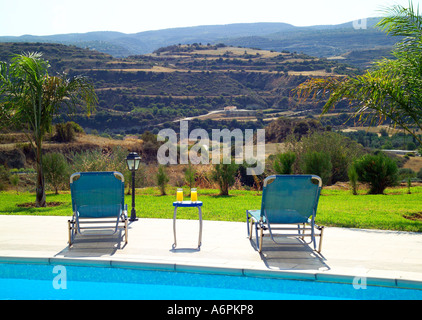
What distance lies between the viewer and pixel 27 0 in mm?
19391

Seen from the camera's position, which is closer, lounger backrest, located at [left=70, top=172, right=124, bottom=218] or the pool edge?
the pool edge

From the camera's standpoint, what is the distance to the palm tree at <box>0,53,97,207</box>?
9.07 meters

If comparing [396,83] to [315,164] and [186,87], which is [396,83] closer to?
[315,164]

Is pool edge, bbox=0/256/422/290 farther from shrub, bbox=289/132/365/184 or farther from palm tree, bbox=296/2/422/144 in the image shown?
shrub, bbox=289/132/365/184

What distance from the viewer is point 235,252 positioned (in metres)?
5.21

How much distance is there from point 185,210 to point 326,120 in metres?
33.3

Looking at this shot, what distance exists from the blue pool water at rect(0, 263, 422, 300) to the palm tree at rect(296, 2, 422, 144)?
3.91m

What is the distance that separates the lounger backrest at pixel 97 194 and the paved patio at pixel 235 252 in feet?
1.39

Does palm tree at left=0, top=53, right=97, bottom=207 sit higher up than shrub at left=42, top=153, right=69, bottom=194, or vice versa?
palm tree at left=0, top=53, right=97, bottom=207

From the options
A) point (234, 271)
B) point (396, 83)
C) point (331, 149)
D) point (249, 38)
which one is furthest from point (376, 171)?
point (249, 38)

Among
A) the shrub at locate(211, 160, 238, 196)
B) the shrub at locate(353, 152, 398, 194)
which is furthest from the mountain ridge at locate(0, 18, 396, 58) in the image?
the shrub at locate(211, 160, 238, 196)

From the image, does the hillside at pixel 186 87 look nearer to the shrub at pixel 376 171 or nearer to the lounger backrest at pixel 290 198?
the shrub at pixel 376 171

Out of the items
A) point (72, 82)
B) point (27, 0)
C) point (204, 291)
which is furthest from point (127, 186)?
point (27, 0)
